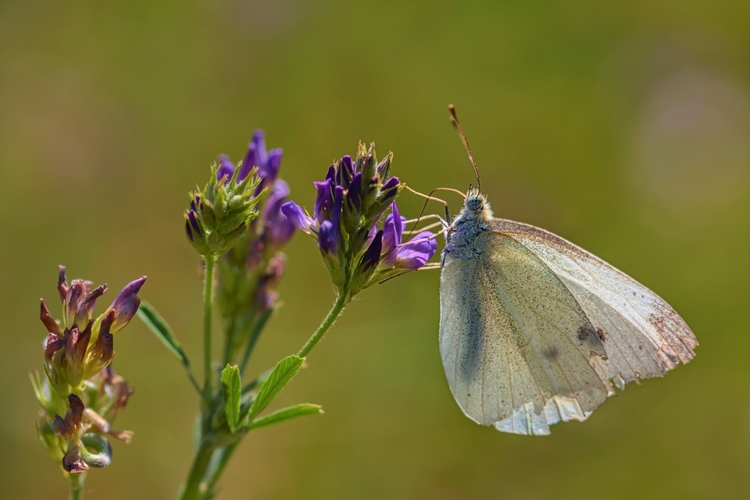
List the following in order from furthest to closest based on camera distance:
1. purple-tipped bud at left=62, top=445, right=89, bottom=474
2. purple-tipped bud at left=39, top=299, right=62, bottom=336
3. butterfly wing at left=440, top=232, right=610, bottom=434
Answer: butterfly wing at left=440, top=232, right=610, bottom=434 < purple-tipped bud at left=39, top=299, right=62, bottom=336 < purple-tipped bud at left=62, top=445, right=89, bottom=474

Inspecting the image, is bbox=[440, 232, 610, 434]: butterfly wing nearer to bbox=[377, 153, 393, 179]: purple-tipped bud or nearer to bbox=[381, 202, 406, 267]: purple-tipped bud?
bbox=[381, 202, 406, 267]: purple-tipped bud

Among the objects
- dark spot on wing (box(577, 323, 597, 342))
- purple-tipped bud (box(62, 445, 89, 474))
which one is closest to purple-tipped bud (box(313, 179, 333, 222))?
purple-tipped bud (box(62, 445, 89, 474))

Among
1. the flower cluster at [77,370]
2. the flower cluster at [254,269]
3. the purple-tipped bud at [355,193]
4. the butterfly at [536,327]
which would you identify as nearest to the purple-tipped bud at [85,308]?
the flower cluster at [77,370]

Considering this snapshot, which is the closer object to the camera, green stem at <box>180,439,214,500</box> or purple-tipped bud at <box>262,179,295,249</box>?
green stem at <box>180,439,214,500</box>

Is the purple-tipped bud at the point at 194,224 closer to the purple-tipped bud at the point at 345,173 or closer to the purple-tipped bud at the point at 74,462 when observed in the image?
the purple-tipped bud at the point at 345,173

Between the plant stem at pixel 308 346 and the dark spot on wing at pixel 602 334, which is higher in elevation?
the dark spot on wing at pixel 602 334

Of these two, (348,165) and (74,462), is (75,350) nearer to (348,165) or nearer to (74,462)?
(74,462)
